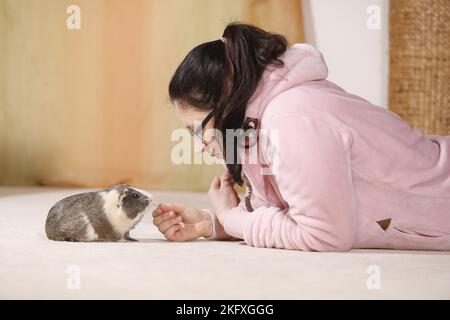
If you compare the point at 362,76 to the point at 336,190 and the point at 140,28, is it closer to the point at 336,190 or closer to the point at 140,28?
the point at 140,28

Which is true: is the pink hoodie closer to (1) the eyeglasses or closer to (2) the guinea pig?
(1) the eyeglasses

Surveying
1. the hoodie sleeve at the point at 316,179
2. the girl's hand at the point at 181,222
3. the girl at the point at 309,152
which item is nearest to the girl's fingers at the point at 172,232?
the girl's hand at the point at 181,222

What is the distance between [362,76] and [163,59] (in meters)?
0.86

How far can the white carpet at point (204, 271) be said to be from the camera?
106 centimetres

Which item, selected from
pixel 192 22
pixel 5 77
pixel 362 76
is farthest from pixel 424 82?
pixel 5 77

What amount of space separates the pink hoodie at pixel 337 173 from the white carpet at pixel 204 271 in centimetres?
4

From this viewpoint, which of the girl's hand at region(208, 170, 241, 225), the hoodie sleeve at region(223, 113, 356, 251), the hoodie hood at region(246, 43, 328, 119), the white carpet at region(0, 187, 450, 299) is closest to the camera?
the white carpet at region(0, 187, 450, 299)

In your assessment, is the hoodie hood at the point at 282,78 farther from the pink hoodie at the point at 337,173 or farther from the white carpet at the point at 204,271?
the white carpet at the point at 204,271

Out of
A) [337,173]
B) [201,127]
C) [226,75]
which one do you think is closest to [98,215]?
[201,127]

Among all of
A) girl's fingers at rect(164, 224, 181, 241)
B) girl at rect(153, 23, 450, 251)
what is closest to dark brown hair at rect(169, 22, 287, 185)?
girl at rect(153, 23, 450, 251)

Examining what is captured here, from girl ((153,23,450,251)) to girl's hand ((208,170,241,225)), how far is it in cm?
3

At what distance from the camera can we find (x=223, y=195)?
5.11 feet

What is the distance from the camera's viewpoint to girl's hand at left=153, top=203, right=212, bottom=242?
61.4 inches

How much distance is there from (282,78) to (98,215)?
1.53ft
